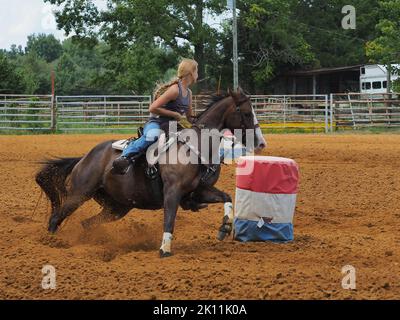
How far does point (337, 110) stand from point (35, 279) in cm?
2367

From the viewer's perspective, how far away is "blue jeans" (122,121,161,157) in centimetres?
754

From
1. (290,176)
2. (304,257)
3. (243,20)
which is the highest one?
(243,20)

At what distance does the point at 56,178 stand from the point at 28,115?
18.9 metres

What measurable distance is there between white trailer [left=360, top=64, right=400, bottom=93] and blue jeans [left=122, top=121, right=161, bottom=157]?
3681 centimetres

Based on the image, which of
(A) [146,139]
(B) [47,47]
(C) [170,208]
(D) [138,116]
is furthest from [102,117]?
(B) [47,47]

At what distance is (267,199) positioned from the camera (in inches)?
316

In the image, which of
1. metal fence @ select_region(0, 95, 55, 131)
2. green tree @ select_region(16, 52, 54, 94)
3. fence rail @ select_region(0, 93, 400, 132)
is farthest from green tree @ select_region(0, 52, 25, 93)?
metal fence @ select_region(0, 95, 55, 131)

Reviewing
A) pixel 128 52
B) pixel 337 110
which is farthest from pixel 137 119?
pixel 128 52

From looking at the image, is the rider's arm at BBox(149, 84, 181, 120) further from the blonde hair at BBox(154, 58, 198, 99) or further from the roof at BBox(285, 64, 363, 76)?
the roof at BBox(285, 64, 363, 76)

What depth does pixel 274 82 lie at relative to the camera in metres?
50.1

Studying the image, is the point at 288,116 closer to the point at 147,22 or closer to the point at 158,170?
the point at 147,22

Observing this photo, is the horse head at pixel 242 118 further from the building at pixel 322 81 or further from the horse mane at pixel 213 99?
the building at pixel 322 81
